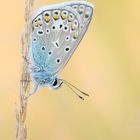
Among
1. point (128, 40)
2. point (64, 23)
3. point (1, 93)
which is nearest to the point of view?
point (64, 23)

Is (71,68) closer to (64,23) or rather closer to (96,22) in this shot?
(96,22)

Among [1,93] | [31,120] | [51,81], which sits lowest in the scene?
[31,120]

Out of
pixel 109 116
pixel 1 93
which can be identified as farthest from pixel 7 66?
pixel 109 116

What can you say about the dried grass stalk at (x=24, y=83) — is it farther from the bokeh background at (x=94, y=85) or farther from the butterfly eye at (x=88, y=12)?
the bokeh background at (x=94, y=85)

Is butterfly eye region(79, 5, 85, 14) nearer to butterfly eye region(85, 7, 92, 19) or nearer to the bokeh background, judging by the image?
butterfly eye region(85, 7, 92, 19)

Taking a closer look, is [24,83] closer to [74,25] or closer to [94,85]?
[74,25]
